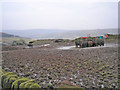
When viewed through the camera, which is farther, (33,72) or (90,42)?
(90,42)

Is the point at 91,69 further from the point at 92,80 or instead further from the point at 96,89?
the point at 96,89

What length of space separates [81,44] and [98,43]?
5.80 feet

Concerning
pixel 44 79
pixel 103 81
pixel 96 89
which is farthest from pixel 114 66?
pixel 44 79

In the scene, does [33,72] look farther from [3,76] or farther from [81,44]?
[81,44]

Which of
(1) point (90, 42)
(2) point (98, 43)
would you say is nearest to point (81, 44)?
(1) point (90, 42)

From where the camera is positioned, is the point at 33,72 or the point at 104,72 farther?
the point at 33,72

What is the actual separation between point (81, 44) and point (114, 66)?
8.38 m

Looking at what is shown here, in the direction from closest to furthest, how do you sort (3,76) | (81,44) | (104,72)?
(3,76) → (104,72) → (81,44)

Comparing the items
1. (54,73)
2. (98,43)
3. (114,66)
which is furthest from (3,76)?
(98,43)

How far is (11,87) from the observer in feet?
11.1

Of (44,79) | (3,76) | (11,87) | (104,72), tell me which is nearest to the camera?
(11,87)

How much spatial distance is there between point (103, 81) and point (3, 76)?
2.48 meters

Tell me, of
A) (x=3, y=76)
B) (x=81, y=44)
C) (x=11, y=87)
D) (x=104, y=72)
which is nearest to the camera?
(x=11, y=87)

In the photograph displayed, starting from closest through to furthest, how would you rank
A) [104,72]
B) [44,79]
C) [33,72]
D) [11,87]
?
[11,87]
[44,79]
[104,72]
[33,72]
